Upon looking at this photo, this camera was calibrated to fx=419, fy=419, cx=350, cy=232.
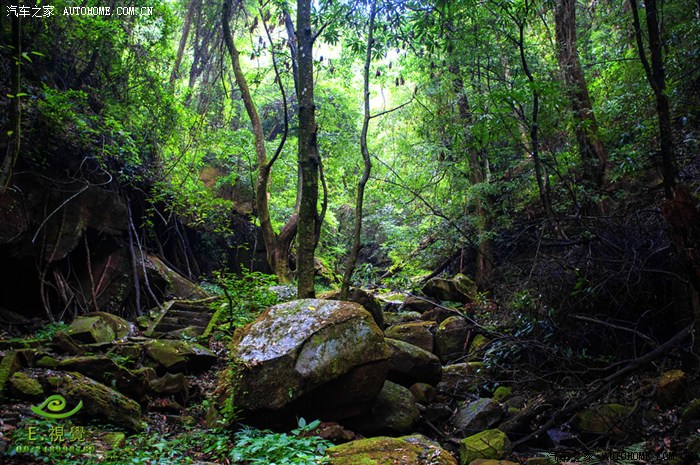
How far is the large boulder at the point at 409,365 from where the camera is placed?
686 centimetres

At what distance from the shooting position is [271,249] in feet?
34.6

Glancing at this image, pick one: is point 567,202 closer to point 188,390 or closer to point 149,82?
point 188,390

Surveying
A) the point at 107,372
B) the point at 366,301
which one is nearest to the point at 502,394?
the point at 366,301

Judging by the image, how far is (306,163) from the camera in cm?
738

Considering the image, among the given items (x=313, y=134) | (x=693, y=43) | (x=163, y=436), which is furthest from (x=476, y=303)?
(x=163, y=436)

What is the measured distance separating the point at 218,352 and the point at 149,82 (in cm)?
720

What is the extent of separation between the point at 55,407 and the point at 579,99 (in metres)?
10.0

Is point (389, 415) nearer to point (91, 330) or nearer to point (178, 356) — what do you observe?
point (178, 356)

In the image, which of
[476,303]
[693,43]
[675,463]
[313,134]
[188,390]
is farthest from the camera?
[476,303]

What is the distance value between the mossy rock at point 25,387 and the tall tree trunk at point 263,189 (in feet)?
19.6

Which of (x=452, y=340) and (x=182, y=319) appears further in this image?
(x=182, y=319)

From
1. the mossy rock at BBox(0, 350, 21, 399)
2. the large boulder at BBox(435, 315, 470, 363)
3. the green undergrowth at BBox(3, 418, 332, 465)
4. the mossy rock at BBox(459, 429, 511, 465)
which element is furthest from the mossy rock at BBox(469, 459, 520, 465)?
the mossy rock at BBox(0, 350, 21, 399)

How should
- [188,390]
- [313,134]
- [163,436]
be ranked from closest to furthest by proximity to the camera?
[163,436] < [188,390] < [313,134]

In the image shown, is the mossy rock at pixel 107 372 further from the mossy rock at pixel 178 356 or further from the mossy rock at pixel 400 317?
the mossy rock at pixel 400 317
